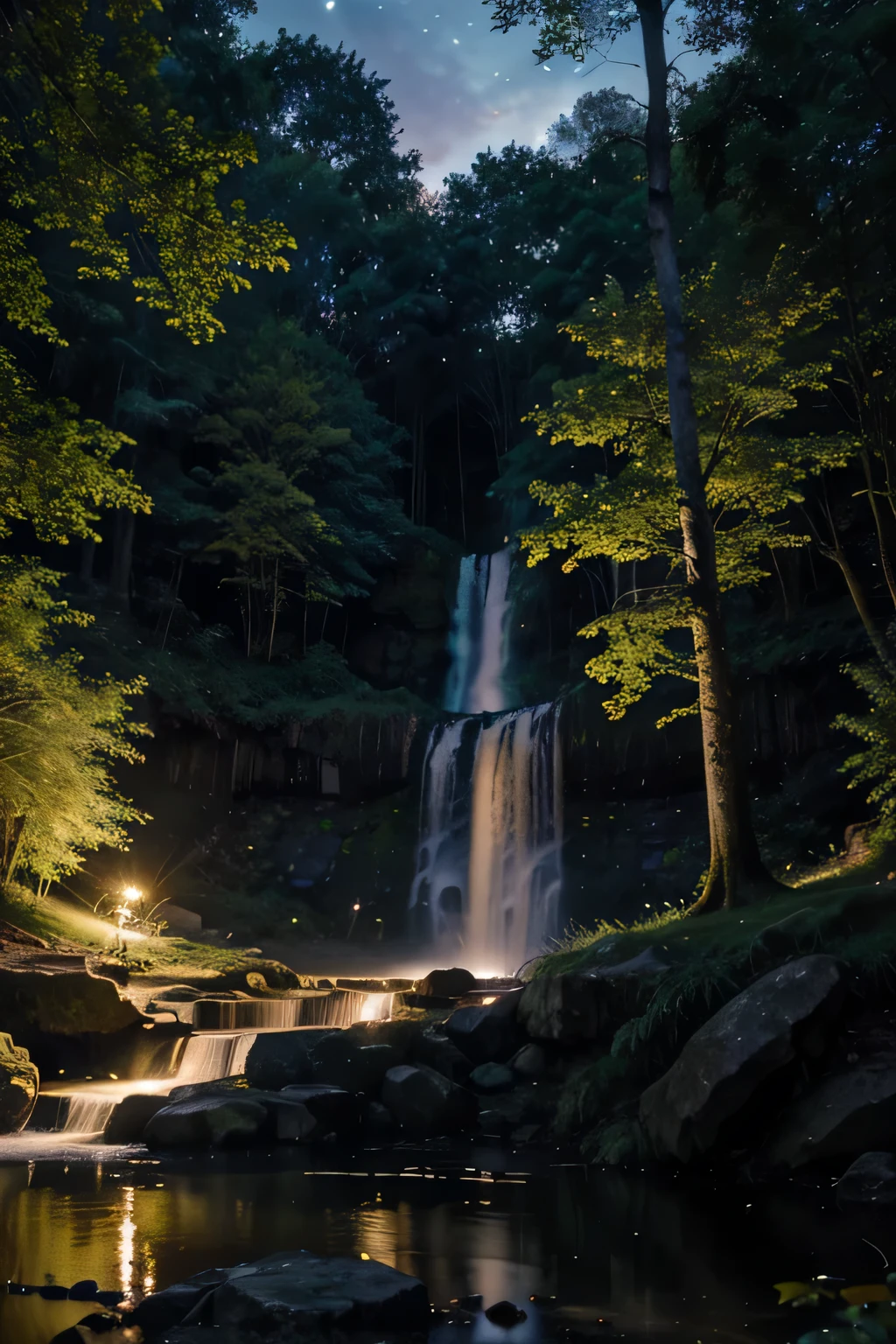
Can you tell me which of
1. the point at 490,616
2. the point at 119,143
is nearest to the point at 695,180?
the point at 119,143

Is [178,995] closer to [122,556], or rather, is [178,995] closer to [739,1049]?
[739,1049]

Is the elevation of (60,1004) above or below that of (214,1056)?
above

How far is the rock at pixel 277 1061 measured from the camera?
9445 millimetres

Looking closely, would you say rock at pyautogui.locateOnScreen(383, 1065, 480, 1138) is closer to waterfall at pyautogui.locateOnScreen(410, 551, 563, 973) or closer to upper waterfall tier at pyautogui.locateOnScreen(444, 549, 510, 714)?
waterfall at pyautogui.locateOnScreen(410, 551, 563, 973)

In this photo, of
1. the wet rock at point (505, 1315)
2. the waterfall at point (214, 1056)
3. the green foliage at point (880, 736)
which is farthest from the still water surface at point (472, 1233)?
the green foliage at point (880, 736)

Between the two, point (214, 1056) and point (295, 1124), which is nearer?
point (295, 1124)

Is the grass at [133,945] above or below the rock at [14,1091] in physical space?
above

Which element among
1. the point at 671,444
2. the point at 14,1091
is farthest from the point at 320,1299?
the point at 671,444

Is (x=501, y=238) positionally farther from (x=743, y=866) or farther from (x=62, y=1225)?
(x=62, y=1225)

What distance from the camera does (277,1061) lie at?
31.3ft

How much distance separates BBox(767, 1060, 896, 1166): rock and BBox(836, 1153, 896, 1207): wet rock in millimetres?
182

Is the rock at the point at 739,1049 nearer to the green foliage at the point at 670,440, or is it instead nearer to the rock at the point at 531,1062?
the rock at the point at 531,1062

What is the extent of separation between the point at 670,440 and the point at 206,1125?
9272mm

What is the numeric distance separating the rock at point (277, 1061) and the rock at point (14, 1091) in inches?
79.6
